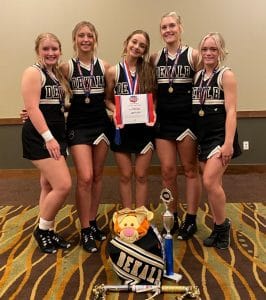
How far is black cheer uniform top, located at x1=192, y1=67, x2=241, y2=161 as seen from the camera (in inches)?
101

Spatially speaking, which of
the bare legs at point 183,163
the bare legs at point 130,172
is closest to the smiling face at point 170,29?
the bare legs at point 183,163

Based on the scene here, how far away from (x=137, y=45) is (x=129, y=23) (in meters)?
2.21

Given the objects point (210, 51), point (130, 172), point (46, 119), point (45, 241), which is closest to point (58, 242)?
point (45, 241)

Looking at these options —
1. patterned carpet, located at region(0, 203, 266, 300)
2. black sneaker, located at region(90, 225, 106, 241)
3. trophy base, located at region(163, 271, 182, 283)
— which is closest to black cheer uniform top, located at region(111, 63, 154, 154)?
black sneaker, located at region(90, 225, 106, 241)

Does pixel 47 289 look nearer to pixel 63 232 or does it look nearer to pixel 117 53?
pixel 63 232

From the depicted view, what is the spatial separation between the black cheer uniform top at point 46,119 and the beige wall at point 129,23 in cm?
234

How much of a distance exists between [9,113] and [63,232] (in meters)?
2.42

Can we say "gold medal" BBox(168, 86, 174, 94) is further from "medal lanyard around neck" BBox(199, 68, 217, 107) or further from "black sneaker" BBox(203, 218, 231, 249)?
"black sneaker" BBox(203, 218, 231, 249)

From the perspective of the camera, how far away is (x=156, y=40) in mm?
4730

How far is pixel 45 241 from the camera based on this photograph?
275cm

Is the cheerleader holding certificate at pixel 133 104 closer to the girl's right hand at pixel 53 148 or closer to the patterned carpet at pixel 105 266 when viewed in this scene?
the girl's right hand at pixel 53 148

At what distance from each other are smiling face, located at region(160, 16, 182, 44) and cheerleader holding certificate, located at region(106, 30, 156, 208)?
5.4 inches

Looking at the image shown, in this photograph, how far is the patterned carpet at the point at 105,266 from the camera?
2189 millimetres

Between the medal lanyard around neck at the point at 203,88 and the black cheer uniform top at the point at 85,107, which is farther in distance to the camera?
the black cheer uniform top at the point at 85,107
